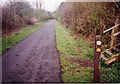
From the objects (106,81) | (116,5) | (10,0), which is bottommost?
(106,81)

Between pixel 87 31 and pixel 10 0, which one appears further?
pixel 10 0

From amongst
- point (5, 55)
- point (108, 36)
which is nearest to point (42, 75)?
point (5, 55)

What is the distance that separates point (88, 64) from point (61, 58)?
1.51 metres

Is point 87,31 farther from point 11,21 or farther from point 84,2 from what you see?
point 11,21

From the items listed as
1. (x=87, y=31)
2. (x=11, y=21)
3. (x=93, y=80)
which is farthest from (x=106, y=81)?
(x=11, y=21)

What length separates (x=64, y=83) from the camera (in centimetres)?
666

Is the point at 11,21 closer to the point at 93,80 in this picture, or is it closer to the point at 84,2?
the point at 84,2

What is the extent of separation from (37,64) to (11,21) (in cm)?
1589

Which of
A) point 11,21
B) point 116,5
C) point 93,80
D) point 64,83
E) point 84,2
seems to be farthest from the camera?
point 11,21

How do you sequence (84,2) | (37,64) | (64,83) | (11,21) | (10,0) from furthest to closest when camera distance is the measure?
(10,0), (11,21), (84,2), (37,64), (64,83)

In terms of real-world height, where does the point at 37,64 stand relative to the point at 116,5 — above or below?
below

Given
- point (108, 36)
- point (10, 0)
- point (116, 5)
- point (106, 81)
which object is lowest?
point (106, 81)

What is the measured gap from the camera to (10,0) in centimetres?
2700

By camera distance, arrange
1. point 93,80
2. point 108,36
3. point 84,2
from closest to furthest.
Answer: point 93,80, point 108,36, point 84,2
